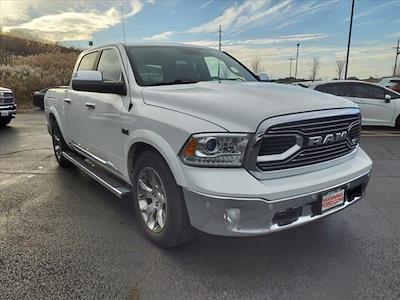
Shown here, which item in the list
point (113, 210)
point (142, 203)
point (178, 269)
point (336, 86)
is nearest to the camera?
point (178, 269)

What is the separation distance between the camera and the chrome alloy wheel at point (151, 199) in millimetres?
3268

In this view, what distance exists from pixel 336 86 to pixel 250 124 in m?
9.65

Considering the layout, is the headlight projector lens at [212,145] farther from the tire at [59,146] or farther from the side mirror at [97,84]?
the tire at [59,146]

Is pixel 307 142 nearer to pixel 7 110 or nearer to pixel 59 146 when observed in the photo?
pixel 59 146

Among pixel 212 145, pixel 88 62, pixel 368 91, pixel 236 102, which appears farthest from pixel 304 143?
pixel 368 91

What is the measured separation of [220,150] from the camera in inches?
107

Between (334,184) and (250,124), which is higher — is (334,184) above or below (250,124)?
below

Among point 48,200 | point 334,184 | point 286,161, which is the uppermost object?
point 286,161

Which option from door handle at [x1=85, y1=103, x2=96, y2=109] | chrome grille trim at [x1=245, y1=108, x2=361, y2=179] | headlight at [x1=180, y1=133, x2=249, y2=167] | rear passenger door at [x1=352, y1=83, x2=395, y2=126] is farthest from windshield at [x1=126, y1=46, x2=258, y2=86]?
rear passenger door at [x1=352, y1=83, x2=395, y2=126]

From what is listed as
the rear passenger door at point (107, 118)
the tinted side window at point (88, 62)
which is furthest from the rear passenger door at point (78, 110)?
the rear passenger door at point (107, 118)

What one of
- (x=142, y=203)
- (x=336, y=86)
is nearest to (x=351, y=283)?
(x=142, y=203)

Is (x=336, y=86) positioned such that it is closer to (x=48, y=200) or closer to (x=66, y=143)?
(x=66, y=143)

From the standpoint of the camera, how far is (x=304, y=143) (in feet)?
9.39

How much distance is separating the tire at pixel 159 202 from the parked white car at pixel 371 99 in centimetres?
Result: 875
